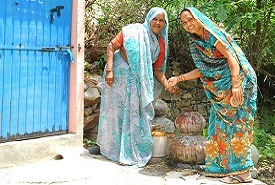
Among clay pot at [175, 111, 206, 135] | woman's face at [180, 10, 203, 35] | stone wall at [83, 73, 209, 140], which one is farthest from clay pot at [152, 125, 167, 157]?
stone wall at [83, 73, 209, 140]

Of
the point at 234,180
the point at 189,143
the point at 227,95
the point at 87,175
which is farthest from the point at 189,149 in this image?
the point at 87,175

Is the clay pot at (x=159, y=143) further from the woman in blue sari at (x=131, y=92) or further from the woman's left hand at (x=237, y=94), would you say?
the woman's left hand at (x=237, y=94)

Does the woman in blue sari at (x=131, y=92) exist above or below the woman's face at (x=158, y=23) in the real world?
below

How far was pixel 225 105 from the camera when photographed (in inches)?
161

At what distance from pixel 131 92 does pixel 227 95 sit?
3.90ft

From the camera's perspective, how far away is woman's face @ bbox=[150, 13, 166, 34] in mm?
4736

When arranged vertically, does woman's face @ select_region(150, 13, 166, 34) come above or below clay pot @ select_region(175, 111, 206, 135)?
above

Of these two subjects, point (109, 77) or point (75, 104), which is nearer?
point (109, 77)

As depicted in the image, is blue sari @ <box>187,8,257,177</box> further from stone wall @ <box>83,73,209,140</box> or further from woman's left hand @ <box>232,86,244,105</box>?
stone wall @ <box>83,73,209,140</box>

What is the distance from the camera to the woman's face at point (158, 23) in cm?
474

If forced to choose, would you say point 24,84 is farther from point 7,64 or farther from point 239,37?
point 239,37

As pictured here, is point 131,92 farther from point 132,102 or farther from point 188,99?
point 188,99

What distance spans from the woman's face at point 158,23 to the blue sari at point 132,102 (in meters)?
0.04

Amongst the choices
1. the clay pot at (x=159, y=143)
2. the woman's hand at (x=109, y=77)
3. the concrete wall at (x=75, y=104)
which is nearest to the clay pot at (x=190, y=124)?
the clay pot at (x=159, y=143)
